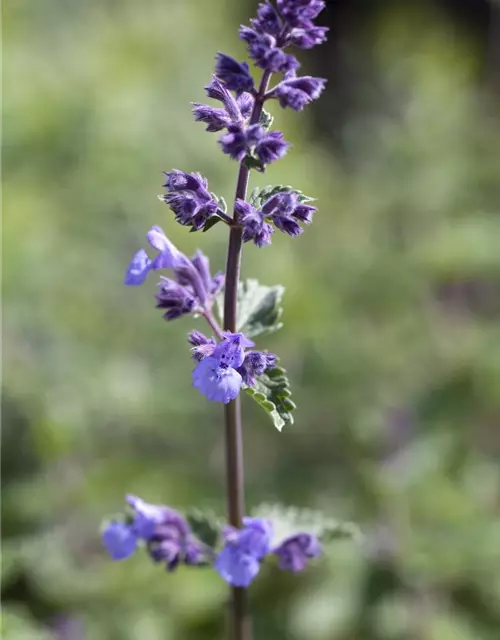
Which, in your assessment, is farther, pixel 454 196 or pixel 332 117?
pixel 332 117

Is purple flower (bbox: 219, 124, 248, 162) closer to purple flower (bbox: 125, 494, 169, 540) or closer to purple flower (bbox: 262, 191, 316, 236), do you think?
purple flower (bbox: 262, 191, 316, 236)

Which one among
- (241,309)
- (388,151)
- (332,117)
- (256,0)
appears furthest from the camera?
(256,0)

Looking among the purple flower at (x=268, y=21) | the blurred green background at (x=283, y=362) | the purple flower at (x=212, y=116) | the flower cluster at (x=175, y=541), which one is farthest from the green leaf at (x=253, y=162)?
the blurred green background at (x=283, y=362)

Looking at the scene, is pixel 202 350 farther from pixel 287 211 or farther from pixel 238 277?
pixel 287 211

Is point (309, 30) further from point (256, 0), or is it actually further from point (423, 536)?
point (256, 0)

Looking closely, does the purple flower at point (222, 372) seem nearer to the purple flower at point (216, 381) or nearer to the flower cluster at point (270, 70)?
the purple flower at point (216, 381)

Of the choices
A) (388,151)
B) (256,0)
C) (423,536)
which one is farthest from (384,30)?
(423,536)
